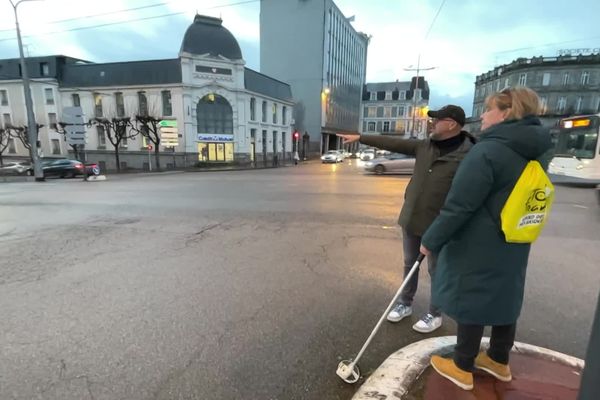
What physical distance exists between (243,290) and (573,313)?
11.3ft

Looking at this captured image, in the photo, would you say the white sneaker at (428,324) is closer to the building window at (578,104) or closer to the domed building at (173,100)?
the domed building at (173,100)

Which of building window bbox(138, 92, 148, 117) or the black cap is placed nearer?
the black cap

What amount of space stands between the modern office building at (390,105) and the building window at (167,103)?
4893 cm

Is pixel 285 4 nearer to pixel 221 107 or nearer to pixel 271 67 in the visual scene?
pixel 271 67

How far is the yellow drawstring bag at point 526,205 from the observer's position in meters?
1.79

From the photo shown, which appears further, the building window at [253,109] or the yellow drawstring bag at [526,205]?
the building window at [253,109]

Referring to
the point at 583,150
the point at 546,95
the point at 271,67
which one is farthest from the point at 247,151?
the point at 546,95

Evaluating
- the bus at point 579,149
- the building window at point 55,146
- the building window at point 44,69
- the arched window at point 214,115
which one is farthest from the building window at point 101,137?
the bus at point 579,149

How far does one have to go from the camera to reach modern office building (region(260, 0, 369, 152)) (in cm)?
4959

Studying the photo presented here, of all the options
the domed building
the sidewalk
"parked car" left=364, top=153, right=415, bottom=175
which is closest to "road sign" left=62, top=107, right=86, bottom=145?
the domed building

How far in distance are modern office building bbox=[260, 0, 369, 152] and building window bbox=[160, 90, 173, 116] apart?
21332 millimetres

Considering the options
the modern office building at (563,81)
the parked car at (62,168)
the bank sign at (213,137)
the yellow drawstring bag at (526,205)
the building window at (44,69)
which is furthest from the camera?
the modern office building at (563,81)

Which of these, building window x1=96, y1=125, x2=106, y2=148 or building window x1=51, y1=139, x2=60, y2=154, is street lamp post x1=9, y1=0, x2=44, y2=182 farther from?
building window x1=51, y1=139, x2=60, y2=154

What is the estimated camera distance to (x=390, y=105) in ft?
247
